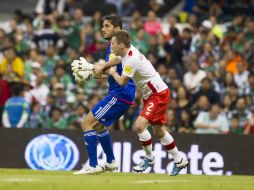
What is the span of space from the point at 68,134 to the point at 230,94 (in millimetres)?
4321

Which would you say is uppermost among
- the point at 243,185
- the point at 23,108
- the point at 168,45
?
the point at 168,45

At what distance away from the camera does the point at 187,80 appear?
951 inches

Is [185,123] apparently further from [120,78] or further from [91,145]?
[120,78]

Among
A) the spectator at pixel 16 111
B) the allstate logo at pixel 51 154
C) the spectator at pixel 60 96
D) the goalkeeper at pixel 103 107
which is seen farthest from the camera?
the spectator at pixel 60 96

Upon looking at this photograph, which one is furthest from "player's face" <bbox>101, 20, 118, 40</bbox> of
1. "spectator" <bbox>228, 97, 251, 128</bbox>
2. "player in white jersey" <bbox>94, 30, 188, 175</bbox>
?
"spectator" <bbox>228, 97, 251, 128</bbox>

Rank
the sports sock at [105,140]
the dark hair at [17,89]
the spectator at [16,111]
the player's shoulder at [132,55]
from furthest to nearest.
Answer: the dark hair at [17,89], the spectator at [16,111], the sports sock at [105,140], the player's shoulder at [132,55]

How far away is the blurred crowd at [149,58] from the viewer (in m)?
22.8

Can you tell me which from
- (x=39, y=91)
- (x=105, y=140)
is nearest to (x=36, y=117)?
(x=39, y=91)

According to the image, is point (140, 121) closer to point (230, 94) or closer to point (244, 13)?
point (230, 94)

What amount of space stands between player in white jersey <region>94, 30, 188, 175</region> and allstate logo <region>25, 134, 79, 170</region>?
4.81 meters

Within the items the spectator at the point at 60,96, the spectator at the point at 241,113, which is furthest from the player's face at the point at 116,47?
the spectator at the point at 60,96

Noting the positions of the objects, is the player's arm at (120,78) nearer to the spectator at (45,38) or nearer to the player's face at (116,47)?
the player's face at (116,47)

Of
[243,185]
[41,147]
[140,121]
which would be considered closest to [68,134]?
[41,147]

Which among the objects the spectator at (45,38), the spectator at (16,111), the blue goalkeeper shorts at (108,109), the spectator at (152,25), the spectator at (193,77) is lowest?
the blue goalkeeper shorts at (108,109)
